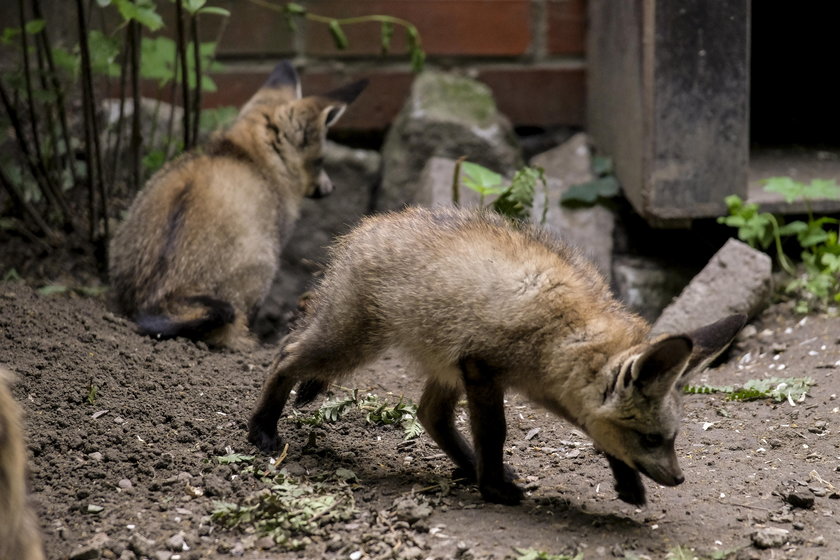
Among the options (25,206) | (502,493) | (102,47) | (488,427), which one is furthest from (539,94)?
(502,493)

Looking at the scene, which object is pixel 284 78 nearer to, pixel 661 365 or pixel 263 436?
pixel 263 436

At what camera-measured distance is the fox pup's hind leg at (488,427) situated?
424cm

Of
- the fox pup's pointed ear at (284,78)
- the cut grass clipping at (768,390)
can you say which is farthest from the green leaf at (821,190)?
the fox pup's pointed ear at (284,78)

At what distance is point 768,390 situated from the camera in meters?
5.43

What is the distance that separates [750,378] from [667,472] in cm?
200

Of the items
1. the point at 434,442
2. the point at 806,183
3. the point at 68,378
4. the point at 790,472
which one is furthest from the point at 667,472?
the point at 806,183

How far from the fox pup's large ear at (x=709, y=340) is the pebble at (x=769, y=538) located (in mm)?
633

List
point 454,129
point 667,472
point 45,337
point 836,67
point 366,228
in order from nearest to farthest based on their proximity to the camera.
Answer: point 667,472 < point 366,228 < point 45,337 < point 454,129 < point 836,67

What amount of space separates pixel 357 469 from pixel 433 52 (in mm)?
4695

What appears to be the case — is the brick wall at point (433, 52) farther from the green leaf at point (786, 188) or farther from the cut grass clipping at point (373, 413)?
the cut grass clipping at point (373, 413)

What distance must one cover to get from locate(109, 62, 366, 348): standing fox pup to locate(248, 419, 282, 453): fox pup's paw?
58.4 inches

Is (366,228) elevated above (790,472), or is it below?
above

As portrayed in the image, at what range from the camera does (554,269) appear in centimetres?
441

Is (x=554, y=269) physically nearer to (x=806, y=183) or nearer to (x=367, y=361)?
(x=367, y=361)
